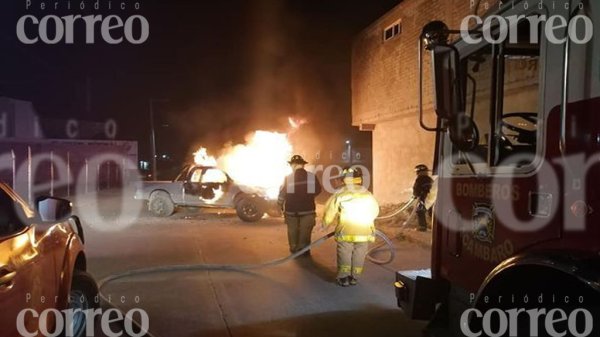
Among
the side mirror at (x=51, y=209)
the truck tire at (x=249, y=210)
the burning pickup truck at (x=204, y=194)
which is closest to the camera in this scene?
the side mirror at (x=51, y=209)

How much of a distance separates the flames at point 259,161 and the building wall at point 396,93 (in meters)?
2.80

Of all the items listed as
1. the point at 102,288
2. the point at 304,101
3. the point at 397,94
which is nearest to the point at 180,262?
the point at 102,288

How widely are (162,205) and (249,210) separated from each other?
290cm

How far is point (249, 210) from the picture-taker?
46.8 ft

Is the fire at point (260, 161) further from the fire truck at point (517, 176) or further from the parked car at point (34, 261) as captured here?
the fire truck at point (517, 176)

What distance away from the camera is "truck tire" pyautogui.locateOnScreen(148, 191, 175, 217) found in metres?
15.5

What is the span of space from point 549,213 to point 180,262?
22.3ft

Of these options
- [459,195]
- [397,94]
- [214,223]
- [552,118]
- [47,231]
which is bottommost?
[214,223]

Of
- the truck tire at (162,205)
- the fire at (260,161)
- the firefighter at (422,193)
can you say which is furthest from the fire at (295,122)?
the firefighter at (422,193)

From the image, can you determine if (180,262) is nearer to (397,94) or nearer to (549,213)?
(549,213)

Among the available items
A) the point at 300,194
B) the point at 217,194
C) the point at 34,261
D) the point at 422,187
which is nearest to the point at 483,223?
the point at 34,261

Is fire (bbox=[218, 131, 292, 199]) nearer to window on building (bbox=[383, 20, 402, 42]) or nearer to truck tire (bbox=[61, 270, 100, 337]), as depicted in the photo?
window on building (bbox=[383, 20, 402, 42])

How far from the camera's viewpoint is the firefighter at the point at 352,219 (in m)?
6.48

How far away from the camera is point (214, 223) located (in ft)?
46.2
